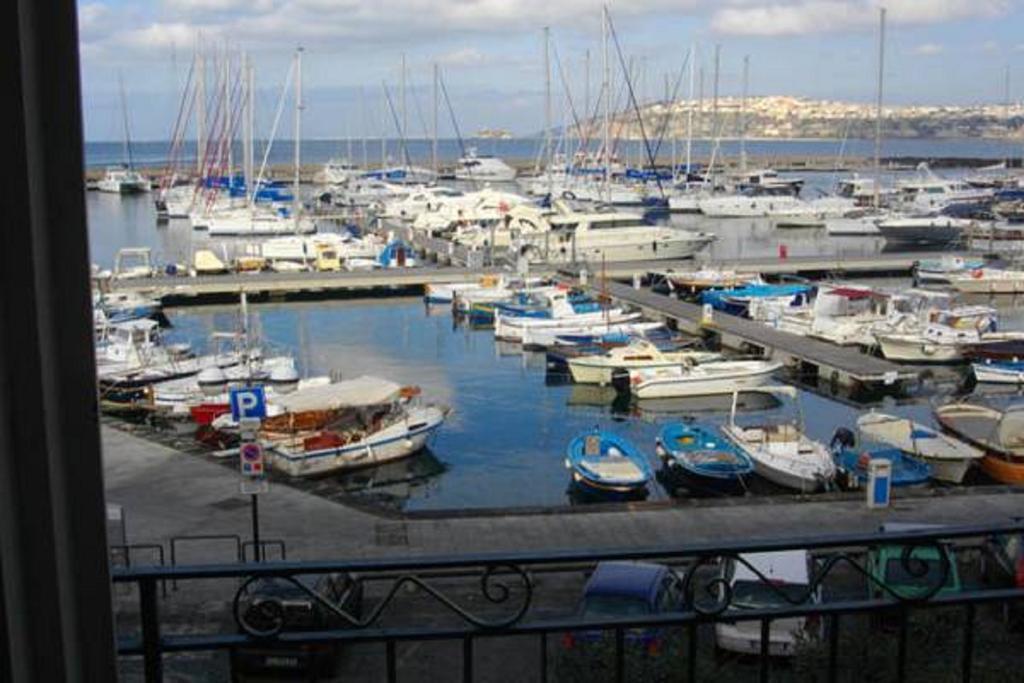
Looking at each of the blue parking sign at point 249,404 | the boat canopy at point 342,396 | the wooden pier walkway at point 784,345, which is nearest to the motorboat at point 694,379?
the wooden pier walkway at point 784,345

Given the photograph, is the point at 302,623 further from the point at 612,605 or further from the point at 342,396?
the point at 342,396

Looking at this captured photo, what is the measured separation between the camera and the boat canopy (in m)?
20.9

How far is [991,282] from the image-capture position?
3978 cm

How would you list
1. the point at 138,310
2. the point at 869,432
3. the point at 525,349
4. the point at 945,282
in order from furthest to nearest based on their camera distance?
the point at 945,282, the point at 138,310, the point at 525,349, the point at 869,432

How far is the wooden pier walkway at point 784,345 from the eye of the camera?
27.4 m

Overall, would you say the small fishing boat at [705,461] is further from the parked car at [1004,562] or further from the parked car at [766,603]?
the parked car at [766,603]

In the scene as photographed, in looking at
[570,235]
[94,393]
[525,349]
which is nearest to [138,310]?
[525,349]

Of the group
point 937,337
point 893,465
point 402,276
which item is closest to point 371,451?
point 893,465

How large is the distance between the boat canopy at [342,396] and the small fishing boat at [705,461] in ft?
17.9

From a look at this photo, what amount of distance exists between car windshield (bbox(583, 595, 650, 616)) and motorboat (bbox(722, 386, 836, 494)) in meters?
9.54

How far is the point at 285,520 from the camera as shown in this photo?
15.0 m

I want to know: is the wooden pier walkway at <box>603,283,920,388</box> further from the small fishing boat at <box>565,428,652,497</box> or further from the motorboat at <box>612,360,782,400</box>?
the small fishing boat at <box>565,428,652,497</box>

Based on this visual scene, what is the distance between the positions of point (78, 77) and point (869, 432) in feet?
68.6

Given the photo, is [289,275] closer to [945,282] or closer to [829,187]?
[945,282]
